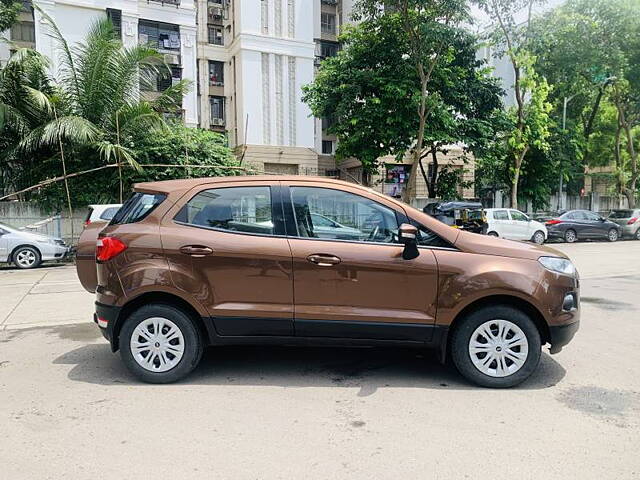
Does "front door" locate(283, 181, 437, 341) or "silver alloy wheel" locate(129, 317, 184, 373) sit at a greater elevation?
"front door" locate(283, 181, 437, 341)

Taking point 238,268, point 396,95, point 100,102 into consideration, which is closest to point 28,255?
point 100,102

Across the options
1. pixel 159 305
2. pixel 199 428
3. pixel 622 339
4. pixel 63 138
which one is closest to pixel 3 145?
pixel 63 138

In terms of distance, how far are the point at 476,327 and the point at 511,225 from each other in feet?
56.7

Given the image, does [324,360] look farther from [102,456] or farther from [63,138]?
[63,138]

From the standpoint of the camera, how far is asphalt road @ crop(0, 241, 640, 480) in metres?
3.17

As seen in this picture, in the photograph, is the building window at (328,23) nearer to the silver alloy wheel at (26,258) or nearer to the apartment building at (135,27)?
the apartment building at (135,27)

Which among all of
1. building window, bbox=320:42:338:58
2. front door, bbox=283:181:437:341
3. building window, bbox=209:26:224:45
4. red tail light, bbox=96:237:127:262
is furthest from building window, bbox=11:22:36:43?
front door, bbox=283:181:437:341

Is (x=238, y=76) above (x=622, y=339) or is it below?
above

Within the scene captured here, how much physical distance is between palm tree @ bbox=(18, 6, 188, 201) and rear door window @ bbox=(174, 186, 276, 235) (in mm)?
12520

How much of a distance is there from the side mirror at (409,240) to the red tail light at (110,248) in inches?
92.1

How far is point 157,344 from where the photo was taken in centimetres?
450

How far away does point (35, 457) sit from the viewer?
3.26m

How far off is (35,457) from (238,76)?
101 feet

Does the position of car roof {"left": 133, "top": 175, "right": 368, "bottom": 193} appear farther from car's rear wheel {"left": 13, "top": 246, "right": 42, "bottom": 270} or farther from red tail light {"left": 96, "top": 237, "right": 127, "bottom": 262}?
car's rear wheel {"left": 13, "top": 246, "right": 42, "bottom": 270}
